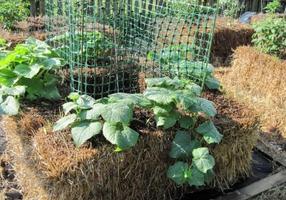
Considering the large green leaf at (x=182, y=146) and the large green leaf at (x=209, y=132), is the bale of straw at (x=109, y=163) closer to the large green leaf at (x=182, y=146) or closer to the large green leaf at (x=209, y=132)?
the large green leaf at (x=182, y=146)

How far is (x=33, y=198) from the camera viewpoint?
2693 mm

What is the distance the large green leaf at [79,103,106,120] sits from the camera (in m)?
2.48

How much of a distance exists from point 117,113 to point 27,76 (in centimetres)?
89

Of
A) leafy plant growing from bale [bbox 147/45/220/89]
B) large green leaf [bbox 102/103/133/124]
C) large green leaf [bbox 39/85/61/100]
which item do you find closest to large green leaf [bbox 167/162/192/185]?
large green leaf [bbox 102/103/133/124]

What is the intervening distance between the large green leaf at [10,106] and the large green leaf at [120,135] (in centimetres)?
74

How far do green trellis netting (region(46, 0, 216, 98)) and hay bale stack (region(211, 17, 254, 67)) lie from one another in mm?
2558

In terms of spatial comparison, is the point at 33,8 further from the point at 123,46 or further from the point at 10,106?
the point at 10,106

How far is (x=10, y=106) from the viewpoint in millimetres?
2830

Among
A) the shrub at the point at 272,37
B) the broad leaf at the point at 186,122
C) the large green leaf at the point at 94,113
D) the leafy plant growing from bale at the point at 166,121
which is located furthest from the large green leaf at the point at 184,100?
the shrub at the point at 272,37

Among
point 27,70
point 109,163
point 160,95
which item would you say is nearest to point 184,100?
point 160,95

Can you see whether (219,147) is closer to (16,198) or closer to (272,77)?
(16,198)

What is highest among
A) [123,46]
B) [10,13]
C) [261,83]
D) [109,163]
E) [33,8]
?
[123,46]

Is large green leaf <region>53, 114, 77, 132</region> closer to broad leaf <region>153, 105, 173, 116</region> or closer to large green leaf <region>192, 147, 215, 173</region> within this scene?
broad leaf <region>153, 105, 173, 116</region>

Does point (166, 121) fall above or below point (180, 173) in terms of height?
above
